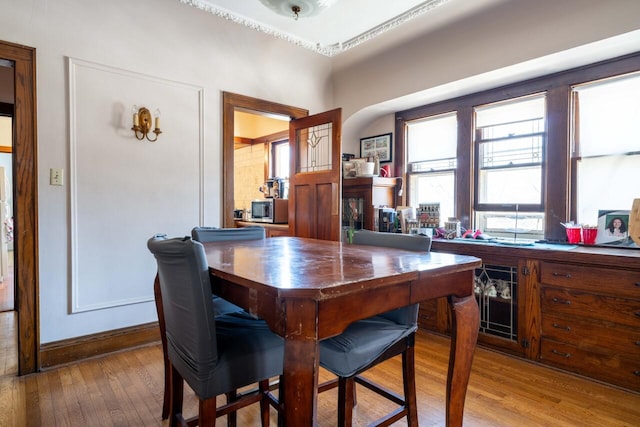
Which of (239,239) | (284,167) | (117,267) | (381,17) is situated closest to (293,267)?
(239,239)

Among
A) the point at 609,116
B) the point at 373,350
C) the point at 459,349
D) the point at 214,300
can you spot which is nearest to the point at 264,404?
the point at 214,300

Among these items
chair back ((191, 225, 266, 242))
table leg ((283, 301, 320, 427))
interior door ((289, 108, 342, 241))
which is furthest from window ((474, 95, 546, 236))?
table leg ((283, 301, 320, 427))

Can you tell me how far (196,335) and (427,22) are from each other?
10.5ft

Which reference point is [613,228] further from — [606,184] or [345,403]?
[345,403]

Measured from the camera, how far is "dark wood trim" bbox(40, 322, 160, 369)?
2.46 meters

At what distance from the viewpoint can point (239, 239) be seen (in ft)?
7.09

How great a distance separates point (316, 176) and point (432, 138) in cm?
128

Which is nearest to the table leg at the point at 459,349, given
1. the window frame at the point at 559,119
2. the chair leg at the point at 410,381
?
the chair leg at the point at 410,381

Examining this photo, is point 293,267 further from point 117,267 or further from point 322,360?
point 117,267

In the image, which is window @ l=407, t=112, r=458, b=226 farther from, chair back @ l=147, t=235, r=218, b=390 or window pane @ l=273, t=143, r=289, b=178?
chair back @ l=147, t=235, r=218, b=390

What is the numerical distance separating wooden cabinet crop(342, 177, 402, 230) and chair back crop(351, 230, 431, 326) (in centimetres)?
169

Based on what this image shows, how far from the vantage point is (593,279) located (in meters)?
2.23

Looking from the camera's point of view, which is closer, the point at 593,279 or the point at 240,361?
the point at 240,361

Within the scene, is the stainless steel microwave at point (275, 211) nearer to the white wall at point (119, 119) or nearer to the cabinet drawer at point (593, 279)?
the white wall at point (119, 119)
